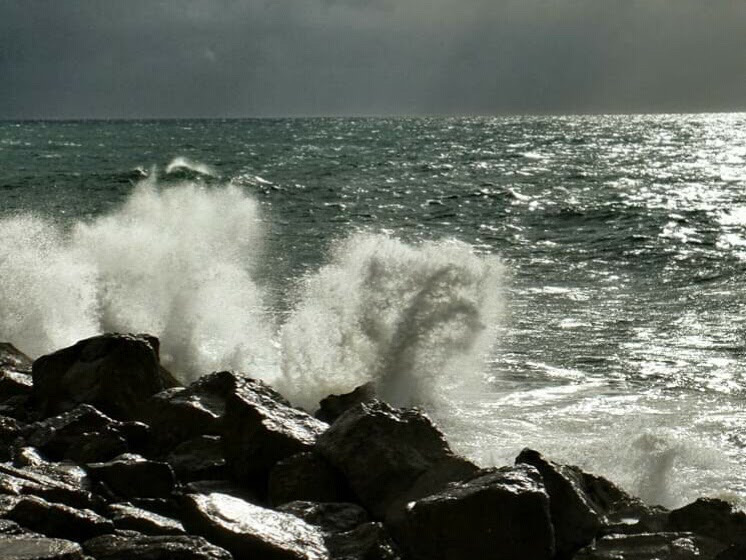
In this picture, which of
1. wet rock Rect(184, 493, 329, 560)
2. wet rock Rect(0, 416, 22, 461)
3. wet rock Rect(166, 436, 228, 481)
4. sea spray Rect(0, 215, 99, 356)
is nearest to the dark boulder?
wet rock Rect(184, 493, 329, 560)

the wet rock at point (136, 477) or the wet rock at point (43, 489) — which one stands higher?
the wet rock at point (43, 489)

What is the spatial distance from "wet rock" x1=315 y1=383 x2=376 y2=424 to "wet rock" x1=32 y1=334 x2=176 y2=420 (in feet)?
3.92

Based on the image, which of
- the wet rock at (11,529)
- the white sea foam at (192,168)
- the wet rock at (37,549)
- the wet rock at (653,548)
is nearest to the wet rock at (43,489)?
the wet rock at (11,529)

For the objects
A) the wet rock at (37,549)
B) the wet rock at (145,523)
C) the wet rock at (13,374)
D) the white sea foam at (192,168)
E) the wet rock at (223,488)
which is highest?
the white sea foam at (192,168)

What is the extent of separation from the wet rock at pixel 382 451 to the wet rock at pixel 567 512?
60 centimetres

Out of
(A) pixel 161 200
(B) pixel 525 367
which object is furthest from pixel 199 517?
(A) pixel 161 200

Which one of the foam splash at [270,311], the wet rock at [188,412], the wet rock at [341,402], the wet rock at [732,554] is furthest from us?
the foam splash at [270,311]

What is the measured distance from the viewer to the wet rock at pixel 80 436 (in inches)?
244

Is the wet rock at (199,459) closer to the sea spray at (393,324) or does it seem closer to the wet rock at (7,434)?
the wet rock at (7,434)

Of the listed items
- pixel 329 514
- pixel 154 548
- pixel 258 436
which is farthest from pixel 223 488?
pixel 154 548

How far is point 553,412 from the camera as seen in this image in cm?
879

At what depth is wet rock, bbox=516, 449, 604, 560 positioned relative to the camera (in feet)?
16.6

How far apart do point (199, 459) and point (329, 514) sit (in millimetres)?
1243

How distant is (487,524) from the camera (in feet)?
15.4
